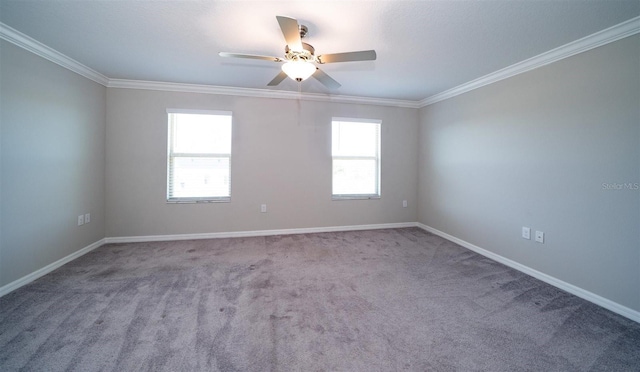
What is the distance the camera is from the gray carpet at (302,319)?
155 cm

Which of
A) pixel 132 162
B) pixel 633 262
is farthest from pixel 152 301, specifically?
pixel 633 262

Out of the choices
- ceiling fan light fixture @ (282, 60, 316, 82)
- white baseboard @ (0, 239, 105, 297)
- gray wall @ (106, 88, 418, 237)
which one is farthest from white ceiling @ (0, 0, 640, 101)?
white baseboard @ (0, 239, 105, 297)

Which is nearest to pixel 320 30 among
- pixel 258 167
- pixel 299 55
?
pixel 299 55

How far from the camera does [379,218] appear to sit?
468cm

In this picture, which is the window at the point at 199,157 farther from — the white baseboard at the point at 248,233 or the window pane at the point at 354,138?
the window pane at the point at 354,138

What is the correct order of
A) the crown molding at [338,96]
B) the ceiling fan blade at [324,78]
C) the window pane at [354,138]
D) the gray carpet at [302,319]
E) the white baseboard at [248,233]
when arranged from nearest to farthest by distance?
1. the gray carpet at [302,319]
2. the crown molding at [338,96]
3. the ceiling fan blade at [324,78]
4. the white baseboard at [248,233]
5. the window pane at [354,138]

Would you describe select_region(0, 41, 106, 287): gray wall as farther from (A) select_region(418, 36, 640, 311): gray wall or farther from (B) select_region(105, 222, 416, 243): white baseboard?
(A) select_region(418, 36, 640, 311): gray wall

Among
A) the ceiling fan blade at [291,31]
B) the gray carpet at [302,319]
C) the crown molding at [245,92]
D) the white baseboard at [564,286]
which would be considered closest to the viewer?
the gray carpet at [302,319]

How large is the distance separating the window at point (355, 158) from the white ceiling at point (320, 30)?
4.44 feet

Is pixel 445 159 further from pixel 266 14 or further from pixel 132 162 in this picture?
pixel 132 162

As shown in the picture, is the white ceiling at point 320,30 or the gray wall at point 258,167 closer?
the white ceiling at point 320,30

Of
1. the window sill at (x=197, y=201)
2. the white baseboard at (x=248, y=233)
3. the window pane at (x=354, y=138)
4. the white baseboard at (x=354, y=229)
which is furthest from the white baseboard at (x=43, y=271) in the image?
the window pane at (x=354, y=138)

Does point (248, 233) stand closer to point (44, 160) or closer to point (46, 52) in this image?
point (44, 160)

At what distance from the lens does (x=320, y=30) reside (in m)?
2.25
